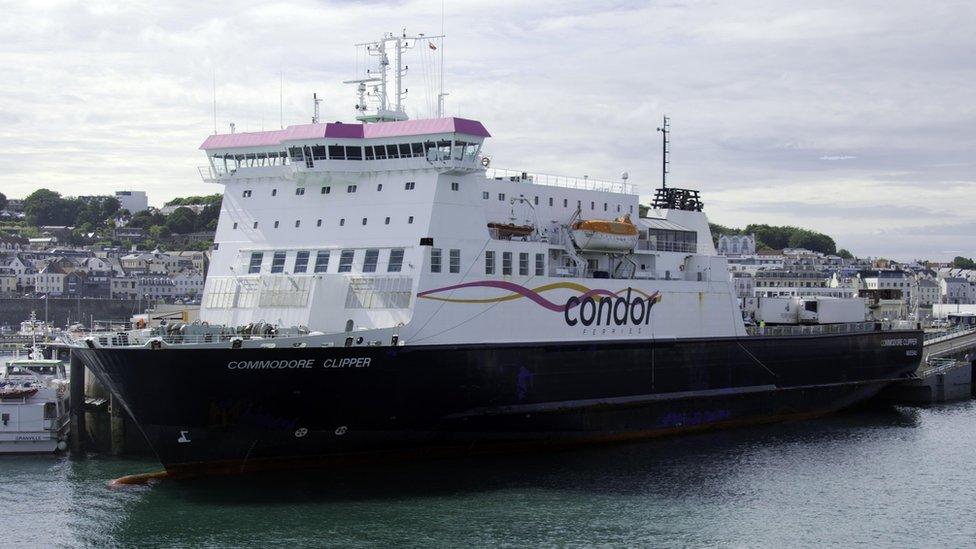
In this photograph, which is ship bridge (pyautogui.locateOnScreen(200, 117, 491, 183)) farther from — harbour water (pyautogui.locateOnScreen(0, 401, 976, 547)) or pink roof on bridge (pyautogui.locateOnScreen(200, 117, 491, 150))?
harbour water (pyautogui.locateOnScreen(0, 401, 976, 547))

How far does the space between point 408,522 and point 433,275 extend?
6.70 metres

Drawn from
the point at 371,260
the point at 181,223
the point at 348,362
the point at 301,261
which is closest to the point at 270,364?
the point at 348,362

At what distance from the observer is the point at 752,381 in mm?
33906

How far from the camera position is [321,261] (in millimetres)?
27609

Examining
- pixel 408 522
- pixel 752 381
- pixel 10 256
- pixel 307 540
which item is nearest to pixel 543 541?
pixel 408 522

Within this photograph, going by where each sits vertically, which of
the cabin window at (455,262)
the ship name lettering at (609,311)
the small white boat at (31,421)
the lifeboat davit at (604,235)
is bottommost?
the small white boat at (31,421)

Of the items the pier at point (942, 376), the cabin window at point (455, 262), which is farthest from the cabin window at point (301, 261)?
the pier at point (942, 376)

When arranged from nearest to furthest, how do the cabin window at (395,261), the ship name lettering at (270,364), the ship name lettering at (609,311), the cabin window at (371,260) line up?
the ship name lettering at (270,364) < the cabin window at (395,261) < the cabin window at (371,260) < the ship name lettering at (609,311)

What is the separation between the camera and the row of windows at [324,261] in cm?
2653

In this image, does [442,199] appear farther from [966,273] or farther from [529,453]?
[966,273]

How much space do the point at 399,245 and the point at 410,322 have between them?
7.34 ft

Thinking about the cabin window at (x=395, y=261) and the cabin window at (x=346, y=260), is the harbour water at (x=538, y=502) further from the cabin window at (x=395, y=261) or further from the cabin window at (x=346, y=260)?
the cabin window at (x=346, y=260)

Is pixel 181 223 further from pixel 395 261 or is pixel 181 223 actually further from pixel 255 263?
pixel 395 261

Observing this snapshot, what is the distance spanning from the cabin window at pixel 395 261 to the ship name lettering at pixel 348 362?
9.33 feet
